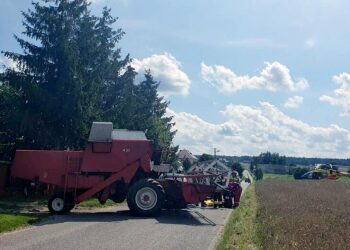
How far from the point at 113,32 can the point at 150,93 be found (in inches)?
520

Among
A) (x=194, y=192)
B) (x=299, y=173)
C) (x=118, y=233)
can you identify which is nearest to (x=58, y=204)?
(x=194, y=192)

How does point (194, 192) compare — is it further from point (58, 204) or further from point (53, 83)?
point (53, 83)

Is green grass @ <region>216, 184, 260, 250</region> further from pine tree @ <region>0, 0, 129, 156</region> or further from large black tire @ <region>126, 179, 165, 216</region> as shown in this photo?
pine tree @ <region>0, 0, 129, 156</region>

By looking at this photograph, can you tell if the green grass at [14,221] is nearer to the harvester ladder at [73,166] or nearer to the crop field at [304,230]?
the harvester ladder at [73,166]

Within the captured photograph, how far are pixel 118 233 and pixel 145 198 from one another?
4.61 metres

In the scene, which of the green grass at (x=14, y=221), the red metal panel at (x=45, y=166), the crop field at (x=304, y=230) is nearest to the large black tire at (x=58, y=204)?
the red metal panel at (x=45, y=166)

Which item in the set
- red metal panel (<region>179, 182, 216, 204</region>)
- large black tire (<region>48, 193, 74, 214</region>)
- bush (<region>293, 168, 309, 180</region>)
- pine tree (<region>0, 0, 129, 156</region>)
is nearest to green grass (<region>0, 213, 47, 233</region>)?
large black tire (<region>48, 193, 74, 214</region>)

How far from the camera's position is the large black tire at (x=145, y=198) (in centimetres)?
1736

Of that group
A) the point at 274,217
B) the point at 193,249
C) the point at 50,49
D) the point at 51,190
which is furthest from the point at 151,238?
the point at 50,49

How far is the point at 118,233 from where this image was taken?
42.4 feet

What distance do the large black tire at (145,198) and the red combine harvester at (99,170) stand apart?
31 cm

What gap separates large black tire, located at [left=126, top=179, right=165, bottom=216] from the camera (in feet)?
57.0

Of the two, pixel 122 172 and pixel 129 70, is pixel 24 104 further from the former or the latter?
pixel 129 70

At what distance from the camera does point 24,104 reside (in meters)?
24.2
